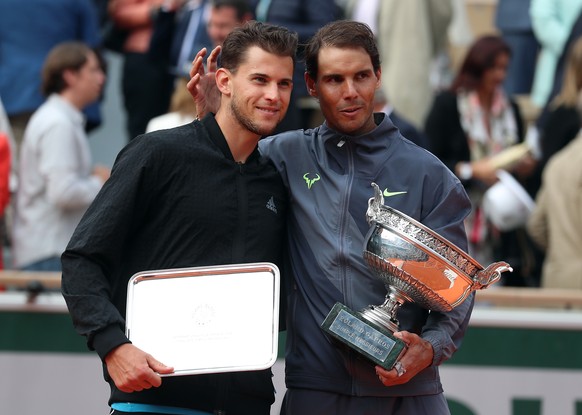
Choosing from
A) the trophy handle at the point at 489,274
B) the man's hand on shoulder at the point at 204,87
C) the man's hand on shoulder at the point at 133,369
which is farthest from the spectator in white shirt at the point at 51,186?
the trophy handle at the point at 489,274

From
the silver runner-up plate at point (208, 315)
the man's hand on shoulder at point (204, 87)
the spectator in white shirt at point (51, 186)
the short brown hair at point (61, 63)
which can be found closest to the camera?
the silver runner-up plate at point (208, 315)

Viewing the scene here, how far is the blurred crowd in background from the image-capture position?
22.0 feet

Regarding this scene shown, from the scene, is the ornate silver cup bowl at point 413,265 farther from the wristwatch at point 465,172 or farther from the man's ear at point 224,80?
the wristwatch at point 465,172

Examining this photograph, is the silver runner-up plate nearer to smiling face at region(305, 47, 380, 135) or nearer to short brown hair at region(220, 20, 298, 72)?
smiling face at region(305, 47, 380, 135)

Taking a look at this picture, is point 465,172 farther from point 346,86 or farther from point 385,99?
point 346,86

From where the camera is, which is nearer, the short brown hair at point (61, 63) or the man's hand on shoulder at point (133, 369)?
the man's hand on shoulder at point (133, 369)

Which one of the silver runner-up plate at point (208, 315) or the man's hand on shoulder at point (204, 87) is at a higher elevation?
the man's hand on shoulder at point (204, 87)

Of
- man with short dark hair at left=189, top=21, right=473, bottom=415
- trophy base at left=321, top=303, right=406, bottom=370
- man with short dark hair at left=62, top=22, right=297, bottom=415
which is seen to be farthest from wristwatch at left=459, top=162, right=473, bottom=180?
trophy base at left=321, top=303, right=406, bottom=370

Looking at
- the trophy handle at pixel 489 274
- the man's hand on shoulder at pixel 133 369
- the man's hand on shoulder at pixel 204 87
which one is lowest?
the man's hand on shoulder at pixel 133 369

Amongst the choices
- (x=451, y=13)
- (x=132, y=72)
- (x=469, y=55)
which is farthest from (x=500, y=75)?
(x=132, y=72)

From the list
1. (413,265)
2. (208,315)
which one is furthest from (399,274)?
(208,315)

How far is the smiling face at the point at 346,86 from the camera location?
4.03 meters

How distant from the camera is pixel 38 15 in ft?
25.3

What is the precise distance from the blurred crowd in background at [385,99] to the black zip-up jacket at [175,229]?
2.57 meters
